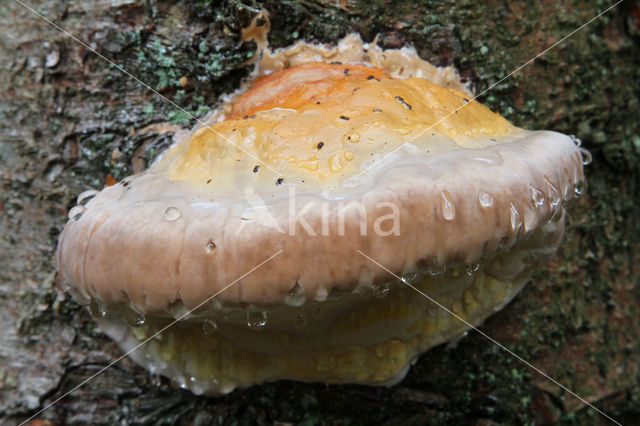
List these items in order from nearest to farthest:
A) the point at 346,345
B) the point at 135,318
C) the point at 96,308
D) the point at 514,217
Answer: the point at 514,217
the point at 135,318
the point at 96,308
the point at 346,345

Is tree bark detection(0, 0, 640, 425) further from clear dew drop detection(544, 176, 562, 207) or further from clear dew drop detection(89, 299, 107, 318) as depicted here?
clear dew drop detection(544, 176, 562, 207)

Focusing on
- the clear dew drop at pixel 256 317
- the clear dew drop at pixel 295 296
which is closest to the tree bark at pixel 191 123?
the clear dew drop at pixel 256 317

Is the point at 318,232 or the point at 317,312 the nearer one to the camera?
the point at 318,232

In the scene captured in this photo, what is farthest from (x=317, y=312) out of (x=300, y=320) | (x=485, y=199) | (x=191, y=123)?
(x=191, y=123)

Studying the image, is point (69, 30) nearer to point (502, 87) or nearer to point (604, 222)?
point (502, 87)

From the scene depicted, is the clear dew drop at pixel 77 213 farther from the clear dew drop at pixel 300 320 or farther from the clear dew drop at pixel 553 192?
the clear dew drop at pixel 553 192

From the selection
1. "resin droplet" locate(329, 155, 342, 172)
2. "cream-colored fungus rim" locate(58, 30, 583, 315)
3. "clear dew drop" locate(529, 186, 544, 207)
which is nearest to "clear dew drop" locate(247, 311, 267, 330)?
"cream-colored fungus rim" locate(58, 30, 583, 315)

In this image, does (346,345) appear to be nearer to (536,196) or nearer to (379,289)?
(379,289)
